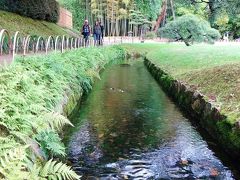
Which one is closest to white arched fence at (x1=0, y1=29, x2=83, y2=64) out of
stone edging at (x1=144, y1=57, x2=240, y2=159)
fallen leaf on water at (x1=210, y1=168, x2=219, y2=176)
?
stone edging at (x1=144, y1=57, x2=240, y2=159)

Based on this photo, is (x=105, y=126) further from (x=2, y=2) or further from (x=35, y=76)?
(x=2, y=2)

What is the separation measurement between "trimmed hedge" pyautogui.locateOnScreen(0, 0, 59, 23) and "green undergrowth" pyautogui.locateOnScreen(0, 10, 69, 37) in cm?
49

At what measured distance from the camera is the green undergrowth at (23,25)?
20.6 m

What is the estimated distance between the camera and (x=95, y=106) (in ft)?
37.0

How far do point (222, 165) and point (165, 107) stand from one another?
15.6 ft

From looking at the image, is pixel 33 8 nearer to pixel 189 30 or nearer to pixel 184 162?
pixel 189 30

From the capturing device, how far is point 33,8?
2522cm

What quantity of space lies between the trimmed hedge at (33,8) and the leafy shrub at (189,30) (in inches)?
382

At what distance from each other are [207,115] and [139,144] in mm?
1824

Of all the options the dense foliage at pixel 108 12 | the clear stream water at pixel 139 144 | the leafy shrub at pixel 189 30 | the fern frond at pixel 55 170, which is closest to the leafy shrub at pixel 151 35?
the dense foliage at pixel 108 12

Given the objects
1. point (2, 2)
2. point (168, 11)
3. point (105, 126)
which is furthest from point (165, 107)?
point (168, 11)

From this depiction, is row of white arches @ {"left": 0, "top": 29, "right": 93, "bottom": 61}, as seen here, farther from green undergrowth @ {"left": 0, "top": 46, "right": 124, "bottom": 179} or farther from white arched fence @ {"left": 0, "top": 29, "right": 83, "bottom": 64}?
green undergrowth @ {"left": 0, "top": 46, "right": 124, "bottom": 179}

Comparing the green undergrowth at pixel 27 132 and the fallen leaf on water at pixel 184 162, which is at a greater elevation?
the green undergrowth at pixel 27 132

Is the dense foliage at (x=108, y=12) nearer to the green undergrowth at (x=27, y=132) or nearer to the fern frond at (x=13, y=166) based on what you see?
the green undergrowth at (x=27, y=132)
